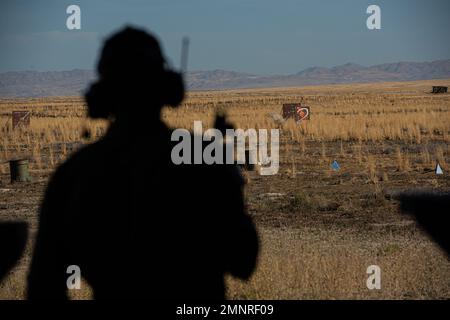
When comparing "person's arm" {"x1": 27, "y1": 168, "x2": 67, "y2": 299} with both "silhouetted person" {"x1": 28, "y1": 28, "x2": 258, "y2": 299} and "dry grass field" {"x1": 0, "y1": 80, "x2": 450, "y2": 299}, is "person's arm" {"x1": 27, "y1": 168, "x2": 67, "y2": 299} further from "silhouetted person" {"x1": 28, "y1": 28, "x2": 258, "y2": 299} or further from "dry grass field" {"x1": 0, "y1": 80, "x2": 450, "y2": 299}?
"dry grass field" {"x1": 0, "y1": 80, "x2": 450, "y2": 299}

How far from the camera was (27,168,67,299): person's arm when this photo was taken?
2.36 meters

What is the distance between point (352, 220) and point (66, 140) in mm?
20279

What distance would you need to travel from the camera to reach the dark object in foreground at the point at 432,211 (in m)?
9.23

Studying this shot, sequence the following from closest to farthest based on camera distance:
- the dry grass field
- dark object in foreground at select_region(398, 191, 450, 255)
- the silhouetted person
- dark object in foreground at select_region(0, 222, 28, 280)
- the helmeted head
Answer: the silhouetted person < the helmeted head < the dry grass field < dark object in foreground at select_region(0, 222, 28, 280) < dark object in foreground at select_region(398, 191, 450, 255)

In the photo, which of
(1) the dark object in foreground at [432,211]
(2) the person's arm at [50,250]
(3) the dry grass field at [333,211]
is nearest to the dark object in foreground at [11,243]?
(3) the dry grass field at [333,211]

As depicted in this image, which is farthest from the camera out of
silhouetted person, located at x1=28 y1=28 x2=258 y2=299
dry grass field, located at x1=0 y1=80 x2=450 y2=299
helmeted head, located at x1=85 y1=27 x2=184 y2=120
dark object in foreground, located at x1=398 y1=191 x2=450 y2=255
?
dark object in foreground, located at x1=398 y1=191 x2=450 y2=255

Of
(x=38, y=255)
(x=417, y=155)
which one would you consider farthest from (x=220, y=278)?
(x=417, y=155)

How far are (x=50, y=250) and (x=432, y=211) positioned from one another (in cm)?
986

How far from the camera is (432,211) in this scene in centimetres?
1145

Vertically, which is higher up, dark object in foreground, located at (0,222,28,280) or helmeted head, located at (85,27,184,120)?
helmeted head, located at (85,27,184,120)

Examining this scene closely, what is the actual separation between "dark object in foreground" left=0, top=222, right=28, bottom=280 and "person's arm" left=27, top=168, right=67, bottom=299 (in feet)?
16.5

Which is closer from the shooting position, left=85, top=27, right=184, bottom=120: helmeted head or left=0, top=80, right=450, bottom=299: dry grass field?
left=85, top=27, right=184, bottom=120: helmeted head

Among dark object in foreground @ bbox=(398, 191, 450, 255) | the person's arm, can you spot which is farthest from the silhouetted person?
dark object in foreground @ bbox=(398, 191, 450, 255)
